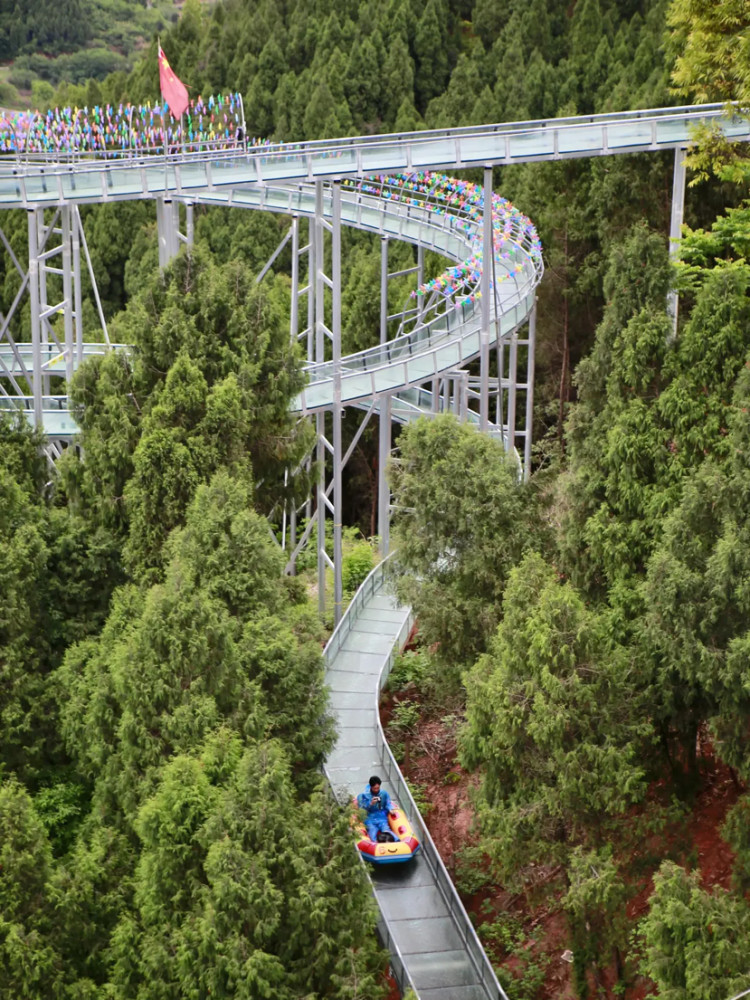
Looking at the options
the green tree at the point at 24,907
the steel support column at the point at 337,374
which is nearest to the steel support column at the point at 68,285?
the steel support column at the point at 337,374

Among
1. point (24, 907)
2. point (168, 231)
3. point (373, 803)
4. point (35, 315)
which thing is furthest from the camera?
point (168, 231)

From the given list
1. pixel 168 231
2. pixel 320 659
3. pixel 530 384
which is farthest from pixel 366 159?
pixel 320 659

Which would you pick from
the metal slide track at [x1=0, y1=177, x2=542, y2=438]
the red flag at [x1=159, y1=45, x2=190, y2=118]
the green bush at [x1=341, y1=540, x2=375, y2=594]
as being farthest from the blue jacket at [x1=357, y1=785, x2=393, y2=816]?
the red flag at [x1=159, y1=45, x2=190, y2=118]

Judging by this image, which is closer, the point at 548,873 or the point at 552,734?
the point at 552,734

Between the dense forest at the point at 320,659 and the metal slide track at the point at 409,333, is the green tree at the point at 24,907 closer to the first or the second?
the dense forest at the point at 320,659

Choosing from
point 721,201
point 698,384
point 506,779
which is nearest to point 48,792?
point 506,779

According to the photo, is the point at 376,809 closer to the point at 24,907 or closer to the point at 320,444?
the point at 24,907

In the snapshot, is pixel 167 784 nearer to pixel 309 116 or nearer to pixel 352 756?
pixel 352 756
